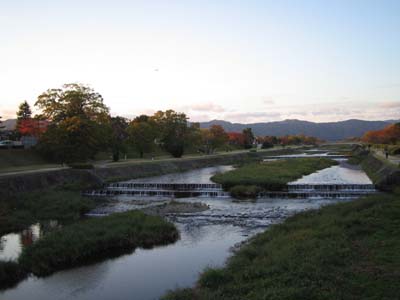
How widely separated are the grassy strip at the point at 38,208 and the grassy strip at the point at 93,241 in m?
4.98

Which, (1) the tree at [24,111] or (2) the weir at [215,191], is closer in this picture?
(2) the weir at [215,191]

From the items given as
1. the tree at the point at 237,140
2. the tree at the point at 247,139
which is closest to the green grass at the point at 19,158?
the tree at the point at 237,140

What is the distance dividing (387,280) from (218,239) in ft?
30.5

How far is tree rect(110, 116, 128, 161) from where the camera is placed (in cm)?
5610

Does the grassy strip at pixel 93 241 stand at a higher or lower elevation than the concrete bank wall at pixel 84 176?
lower

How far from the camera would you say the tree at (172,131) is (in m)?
69.4

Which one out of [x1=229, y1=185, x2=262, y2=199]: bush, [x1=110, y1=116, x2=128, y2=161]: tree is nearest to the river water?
[x1=229, y1=185, x2=262, y2=199]: bush

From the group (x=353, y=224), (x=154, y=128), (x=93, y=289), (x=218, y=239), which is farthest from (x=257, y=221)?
(x=154, y=128)

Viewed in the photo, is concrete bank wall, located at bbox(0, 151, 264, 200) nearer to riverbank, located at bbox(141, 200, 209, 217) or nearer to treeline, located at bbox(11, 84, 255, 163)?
treeline, located at bbox(11, 84, 255, 163)

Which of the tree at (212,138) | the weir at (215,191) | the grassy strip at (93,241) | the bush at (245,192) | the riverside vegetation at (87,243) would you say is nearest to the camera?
the riverside vegetation at (87,243)

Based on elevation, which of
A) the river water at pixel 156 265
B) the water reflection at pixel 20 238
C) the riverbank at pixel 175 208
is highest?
the riverbank at pixel 175 208

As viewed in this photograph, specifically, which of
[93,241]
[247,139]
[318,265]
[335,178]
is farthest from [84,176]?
[247,139]

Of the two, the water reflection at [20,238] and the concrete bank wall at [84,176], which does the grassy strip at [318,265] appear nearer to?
the water reflection at [20,238]

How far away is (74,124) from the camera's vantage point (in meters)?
45.1
